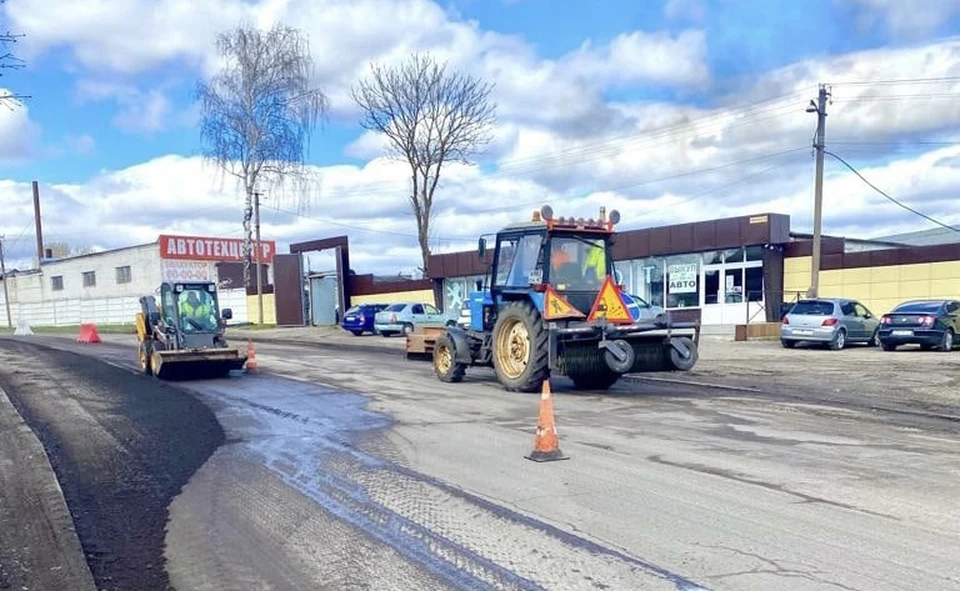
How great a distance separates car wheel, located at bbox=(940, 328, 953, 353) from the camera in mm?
21234

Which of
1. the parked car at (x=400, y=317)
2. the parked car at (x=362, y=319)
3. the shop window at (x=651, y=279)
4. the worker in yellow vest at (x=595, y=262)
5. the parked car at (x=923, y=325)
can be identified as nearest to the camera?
the worker in yellow vest at (x=595, y=262)

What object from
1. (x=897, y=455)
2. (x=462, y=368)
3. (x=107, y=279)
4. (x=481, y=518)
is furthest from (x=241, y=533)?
(x=107, y=279)

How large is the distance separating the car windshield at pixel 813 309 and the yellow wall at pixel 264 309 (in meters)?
33.2

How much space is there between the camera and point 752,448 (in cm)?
853

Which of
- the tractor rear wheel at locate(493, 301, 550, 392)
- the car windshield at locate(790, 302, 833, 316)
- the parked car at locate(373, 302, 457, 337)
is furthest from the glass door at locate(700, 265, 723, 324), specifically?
the tractor rear wheel at locate(493, 301, 550, 392)

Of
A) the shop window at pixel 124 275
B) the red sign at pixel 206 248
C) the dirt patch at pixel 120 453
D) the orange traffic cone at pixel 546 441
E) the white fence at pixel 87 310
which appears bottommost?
the white fence at pixel 87 310

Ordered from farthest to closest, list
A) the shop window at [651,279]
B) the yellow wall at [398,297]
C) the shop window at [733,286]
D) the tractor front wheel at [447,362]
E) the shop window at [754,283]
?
1. the yellow wall at [398,297]
2. the shop window at [651,279]
3. the shop window at [733,286]
4. the shop window at [754,283]
5. the tractor front wheel at [447,362]

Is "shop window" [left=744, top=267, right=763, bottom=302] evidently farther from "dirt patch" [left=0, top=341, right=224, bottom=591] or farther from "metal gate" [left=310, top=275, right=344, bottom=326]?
"metal gate" [left=310, top=275, right=344, bottom=326]

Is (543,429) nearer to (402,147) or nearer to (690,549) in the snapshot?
(690,549)

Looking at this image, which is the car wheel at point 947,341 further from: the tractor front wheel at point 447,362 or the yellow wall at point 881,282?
the tractor front wheel at point 447,362

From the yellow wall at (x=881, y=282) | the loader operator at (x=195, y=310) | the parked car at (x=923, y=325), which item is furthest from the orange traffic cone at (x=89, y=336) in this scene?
the parked car at (x=923, y=325)

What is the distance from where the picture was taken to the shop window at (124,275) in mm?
63562

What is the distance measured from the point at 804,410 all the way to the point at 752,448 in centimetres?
333

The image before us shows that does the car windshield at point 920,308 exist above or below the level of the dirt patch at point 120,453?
above
